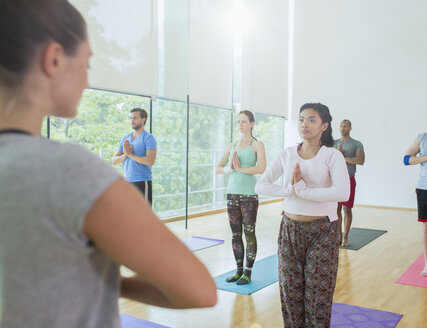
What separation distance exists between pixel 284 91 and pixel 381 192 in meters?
3.20

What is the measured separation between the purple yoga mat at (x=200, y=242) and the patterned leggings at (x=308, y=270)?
2.42m

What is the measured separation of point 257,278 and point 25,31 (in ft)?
11.2

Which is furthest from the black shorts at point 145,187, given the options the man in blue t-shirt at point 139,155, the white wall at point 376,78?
the white wall at point 376,78

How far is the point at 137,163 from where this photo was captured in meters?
3.96

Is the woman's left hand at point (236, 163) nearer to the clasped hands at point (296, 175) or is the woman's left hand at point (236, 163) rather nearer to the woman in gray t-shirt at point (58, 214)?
the clasped hands at point (296, 175)

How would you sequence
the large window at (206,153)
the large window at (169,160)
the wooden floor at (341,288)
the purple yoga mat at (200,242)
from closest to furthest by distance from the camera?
the wooden floor at (341,288), the purple yoga mat at (200,242), the large window at (169,160), the large window at (206,153)

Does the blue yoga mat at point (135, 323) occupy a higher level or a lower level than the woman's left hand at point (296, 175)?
lower

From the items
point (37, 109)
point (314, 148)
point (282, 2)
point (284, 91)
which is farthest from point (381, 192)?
point (37, 109)

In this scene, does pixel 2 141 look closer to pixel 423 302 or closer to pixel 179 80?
pixel 423 302

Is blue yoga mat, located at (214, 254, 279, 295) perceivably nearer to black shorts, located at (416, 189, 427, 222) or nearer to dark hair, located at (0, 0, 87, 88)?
black shorts, located at (416, 189, 427, 222)

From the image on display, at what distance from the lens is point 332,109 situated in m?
8.97

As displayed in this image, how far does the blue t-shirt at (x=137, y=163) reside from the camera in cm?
391

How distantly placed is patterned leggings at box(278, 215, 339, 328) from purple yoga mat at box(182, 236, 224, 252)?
2.42 meters

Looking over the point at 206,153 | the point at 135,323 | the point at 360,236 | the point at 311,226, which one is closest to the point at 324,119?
the point at 311,226
